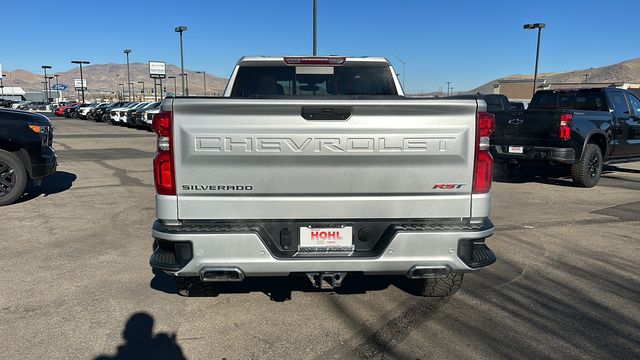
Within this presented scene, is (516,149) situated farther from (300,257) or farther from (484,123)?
(300,257)

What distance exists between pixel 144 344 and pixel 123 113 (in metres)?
32.8

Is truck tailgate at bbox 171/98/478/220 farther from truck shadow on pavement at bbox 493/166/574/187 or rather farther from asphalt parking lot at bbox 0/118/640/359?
truck shadow on pavement at bbox 493/166/574/187

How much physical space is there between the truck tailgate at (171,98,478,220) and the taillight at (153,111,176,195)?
0.04 m

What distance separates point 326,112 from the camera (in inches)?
120

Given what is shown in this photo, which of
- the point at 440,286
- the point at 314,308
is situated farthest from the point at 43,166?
the point at 440,286

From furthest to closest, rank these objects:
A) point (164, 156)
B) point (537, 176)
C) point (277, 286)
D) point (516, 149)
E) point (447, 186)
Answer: point (537, 176) < point (516, 149) < point (277, 286) < point (447, 186) < point (164, 156)

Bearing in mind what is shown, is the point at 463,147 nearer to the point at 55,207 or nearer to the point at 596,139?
the point at 55,207

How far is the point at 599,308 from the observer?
3.89 meters

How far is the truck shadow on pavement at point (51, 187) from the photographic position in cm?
850

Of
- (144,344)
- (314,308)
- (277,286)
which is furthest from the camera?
(277,286)

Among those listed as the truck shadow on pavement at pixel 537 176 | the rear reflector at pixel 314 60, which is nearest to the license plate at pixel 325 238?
the rear reflector at pixel 314 60

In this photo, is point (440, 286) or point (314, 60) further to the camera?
point (314, 60)

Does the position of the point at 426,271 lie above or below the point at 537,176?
above

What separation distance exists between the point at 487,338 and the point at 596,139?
8035mm
